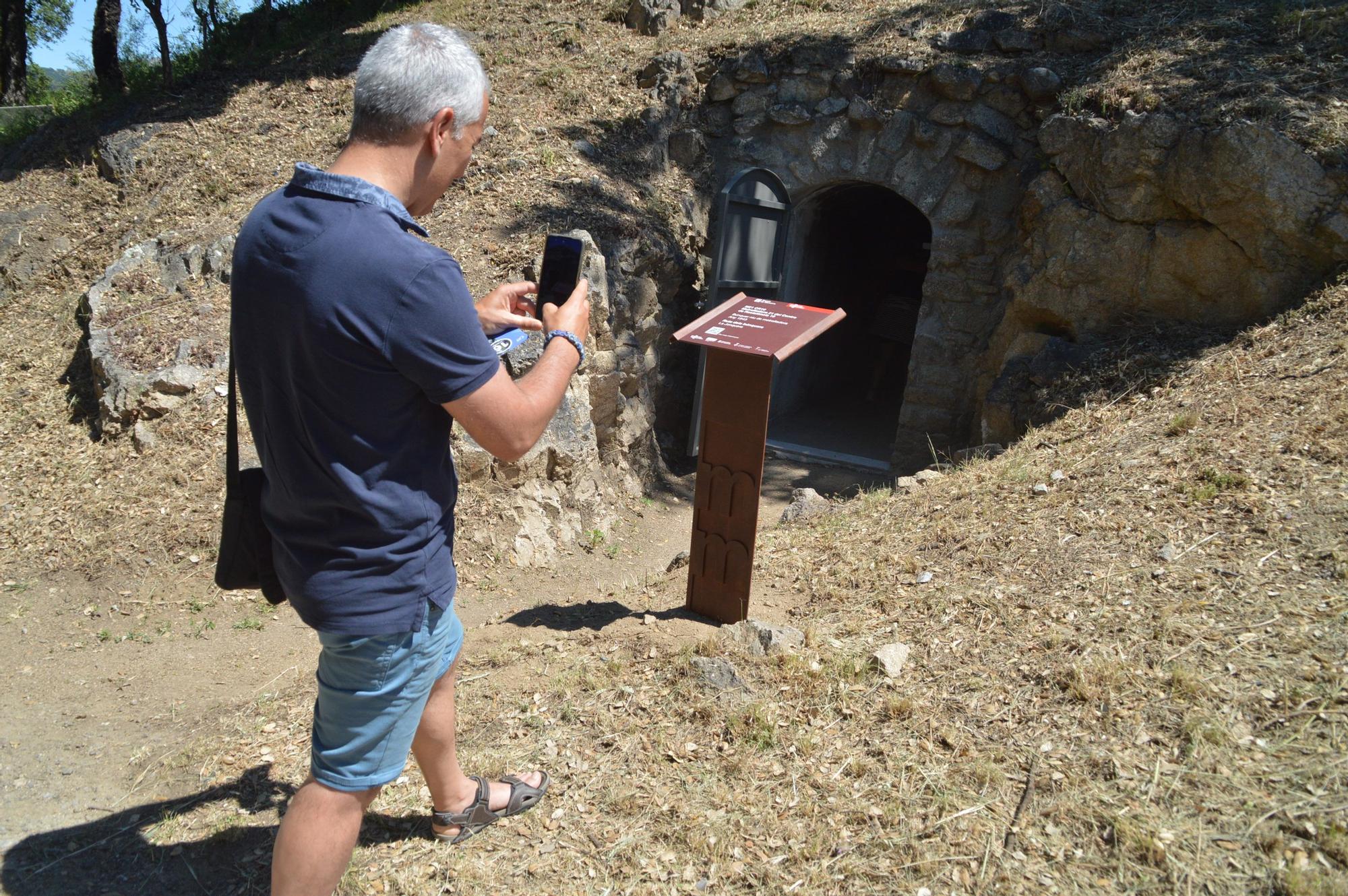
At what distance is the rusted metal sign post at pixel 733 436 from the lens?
128 inches

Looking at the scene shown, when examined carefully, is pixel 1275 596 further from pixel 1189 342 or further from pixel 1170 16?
pixel 1170 16

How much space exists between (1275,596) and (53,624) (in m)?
5.16

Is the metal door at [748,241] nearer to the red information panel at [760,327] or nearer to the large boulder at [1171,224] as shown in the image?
the large boulder at [1171,224]

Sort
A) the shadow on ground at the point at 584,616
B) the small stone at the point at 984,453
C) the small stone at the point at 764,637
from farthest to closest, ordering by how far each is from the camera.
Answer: the small stone at the point at 984,453 < the shadow on ground at the point at 584,616 < the small stone at the point at 764,637

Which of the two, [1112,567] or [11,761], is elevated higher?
[1112,567]

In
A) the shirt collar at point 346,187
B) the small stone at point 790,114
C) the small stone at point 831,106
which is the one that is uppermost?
the small stone at point 831,106

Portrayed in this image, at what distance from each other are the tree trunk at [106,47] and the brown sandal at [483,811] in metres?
10.5

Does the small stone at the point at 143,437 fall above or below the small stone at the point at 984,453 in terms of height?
below

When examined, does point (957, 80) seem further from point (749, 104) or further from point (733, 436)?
point (733, 436)

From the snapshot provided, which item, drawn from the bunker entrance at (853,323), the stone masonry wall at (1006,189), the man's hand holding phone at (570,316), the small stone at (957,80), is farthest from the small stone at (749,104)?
the man's hand holding phone at (570,316)

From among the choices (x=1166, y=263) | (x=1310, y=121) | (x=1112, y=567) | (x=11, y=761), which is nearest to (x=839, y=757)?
(x=1112, y=567)

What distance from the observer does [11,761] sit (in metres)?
3.21

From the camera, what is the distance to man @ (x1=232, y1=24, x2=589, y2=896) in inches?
62.7

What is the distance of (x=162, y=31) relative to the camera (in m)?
8.96
